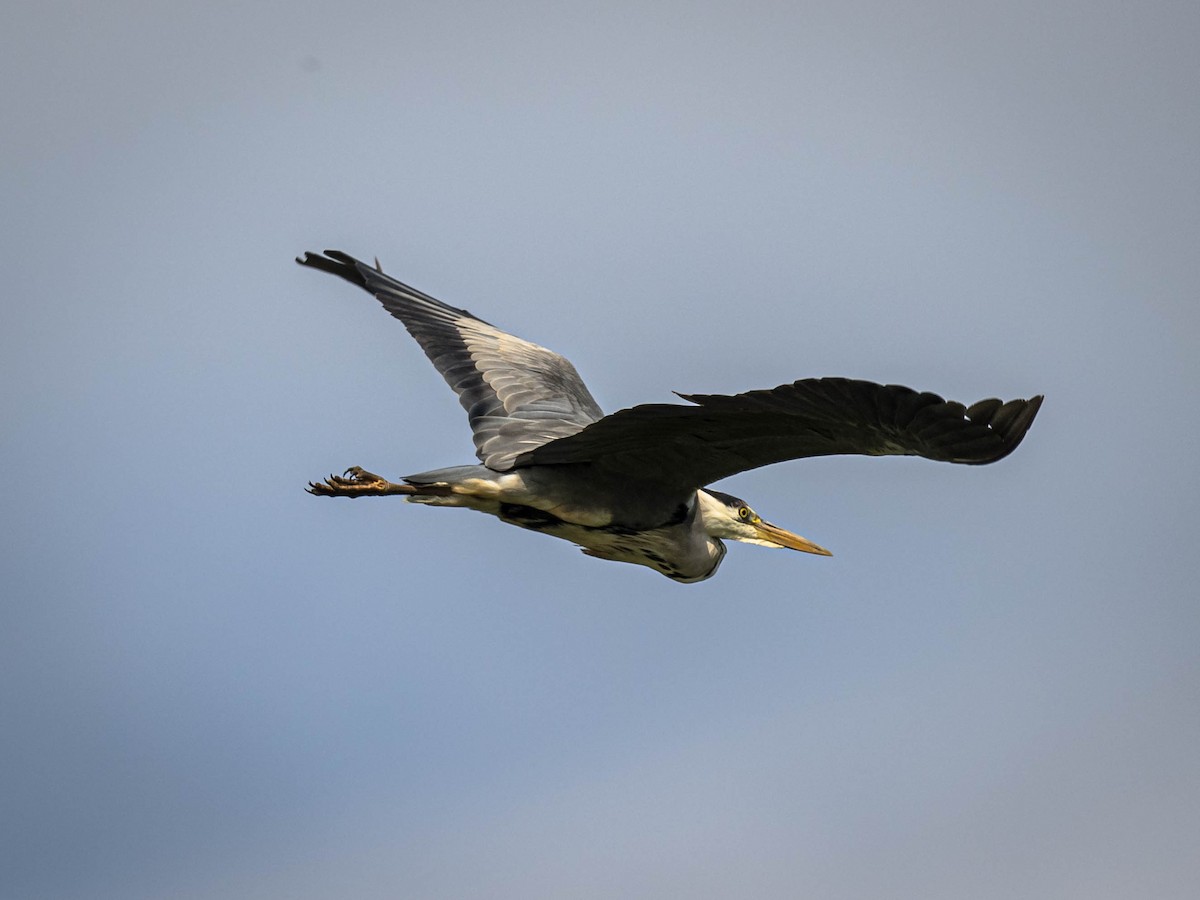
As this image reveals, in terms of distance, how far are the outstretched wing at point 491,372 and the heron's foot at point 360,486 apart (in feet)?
1.70

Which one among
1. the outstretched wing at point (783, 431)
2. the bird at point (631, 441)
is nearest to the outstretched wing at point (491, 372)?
the bird at point (631, 441)

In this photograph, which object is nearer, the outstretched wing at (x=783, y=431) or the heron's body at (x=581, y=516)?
the outstretched wing at (x=783, y=431)

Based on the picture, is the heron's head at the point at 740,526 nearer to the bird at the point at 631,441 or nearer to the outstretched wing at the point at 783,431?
the bird at the point at 631,441

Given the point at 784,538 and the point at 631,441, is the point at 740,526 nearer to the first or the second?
the point at 784,538

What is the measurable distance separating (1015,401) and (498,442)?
314 cm

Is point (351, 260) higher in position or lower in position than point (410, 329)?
higher

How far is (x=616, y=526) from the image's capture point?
872 centimetres

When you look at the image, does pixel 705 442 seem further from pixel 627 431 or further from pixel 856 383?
pixel 856 383

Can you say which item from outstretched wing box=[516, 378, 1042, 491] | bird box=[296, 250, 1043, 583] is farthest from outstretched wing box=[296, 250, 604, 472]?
outstretched wing box=[516, 378, 1042, 491]

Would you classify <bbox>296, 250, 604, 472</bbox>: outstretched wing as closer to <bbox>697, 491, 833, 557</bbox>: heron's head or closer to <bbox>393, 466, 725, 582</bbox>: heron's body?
<bbox>393, 466, 725, 582</bbox>: heron's body

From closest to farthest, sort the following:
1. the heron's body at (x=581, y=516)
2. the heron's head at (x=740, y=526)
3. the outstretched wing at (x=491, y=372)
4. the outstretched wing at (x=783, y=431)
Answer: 1. the outstretched wing at (x=783, y=431)
2. the heron's body at (x=581, y=516)
3. the outstretched wing at (x=491, y=372)
4. the heron's head at (x=740, y=526)

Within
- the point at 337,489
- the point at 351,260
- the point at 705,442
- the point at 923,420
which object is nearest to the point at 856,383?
the point at 923,420

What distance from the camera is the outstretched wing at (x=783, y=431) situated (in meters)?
6.62

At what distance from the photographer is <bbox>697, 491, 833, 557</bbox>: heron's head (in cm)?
946
